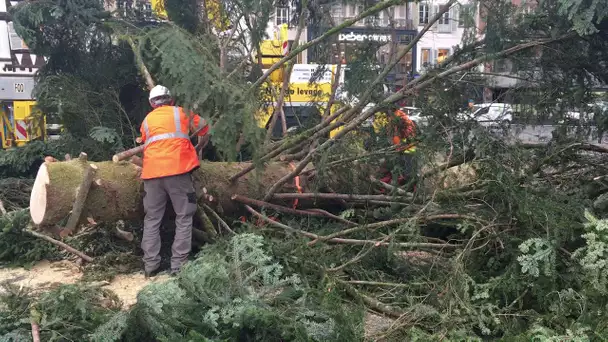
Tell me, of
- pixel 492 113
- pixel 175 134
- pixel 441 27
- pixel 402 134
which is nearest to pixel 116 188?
pixel 175 134

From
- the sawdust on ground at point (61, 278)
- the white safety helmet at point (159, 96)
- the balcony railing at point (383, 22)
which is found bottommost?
the sawdust on ground at point (61, 278)

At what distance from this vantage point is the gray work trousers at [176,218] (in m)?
3.89

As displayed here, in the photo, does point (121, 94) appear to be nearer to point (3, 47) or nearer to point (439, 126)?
A: point (439, 126)

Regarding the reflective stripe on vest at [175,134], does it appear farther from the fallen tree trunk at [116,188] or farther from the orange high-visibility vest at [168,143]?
the fallen tree trunk at [116,188]

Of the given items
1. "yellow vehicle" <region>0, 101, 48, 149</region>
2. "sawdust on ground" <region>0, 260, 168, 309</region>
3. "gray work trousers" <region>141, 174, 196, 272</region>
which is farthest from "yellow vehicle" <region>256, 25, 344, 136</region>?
"yellow vehicle" <region>0, 101, 48, 149</region>

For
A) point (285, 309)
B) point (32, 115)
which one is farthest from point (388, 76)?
point (32, 115)

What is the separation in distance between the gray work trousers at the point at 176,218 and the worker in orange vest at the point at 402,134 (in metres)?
1.53

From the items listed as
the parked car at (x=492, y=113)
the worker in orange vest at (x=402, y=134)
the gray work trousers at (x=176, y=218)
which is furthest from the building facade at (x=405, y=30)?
the gray work trousers at (x=176, y=218)

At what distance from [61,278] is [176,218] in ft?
3.11

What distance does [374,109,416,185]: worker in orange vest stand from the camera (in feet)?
12.9

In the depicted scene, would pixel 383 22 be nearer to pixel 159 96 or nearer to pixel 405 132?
pixel 405 132

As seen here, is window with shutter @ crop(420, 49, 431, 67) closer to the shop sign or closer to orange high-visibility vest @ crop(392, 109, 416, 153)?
the shop sign

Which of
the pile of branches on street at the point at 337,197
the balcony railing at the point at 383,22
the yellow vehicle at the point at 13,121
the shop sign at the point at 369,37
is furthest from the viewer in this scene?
the yellow vehicle at the point at 13,121

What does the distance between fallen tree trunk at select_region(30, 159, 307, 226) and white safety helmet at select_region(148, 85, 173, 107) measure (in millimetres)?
520
